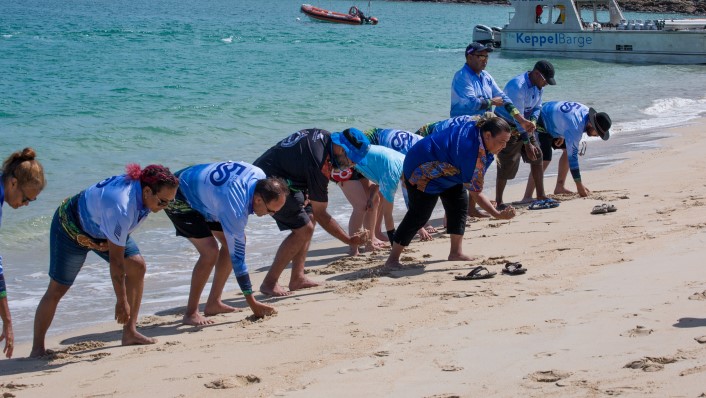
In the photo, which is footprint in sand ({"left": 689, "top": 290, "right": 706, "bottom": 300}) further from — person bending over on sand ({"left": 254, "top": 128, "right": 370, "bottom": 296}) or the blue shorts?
the blue shorts

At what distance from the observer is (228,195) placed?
6.04m

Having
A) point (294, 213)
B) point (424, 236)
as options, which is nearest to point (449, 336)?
point (294, 213)

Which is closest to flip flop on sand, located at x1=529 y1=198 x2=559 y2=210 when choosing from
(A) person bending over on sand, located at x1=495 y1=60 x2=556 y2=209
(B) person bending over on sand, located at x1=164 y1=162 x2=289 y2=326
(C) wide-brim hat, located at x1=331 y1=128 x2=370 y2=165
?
(A) person bending over on sand, located at x1=495 y1=60 x2=556 y2=209

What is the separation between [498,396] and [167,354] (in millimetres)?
2142

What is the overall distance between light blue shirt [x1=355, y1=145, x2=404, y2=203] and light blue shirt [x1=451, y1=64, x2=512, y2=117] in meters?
1.63

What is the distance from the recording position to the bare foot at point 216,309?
265 inches

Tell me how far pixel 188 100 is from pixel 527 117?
11.7 meters

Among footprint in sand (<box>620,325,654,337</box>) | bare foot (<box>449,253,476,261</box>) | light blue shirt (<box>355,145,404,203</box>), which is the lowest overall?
bare foot (<box>449,253,476,261</box>)

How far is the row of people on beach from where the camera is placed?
5605 millimetres

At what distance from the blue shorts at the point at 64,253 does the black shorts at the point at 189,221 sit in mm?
525

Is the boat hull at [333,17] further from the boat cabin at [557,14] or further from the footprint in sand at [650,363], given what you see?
the footprint in sand at [650,363]

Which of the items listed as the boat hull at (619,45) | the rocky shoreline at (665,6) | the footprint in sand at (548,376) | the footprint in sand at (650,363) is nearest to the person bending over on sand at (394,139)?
the footprint in sand at (548,376)

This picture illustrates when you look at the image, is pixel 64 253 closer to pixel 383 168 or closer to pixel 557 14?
pixel 383 168

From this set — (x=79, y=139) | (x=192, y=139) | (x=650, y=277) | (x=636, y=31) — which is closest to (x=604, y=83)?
(x=636, y=31)
